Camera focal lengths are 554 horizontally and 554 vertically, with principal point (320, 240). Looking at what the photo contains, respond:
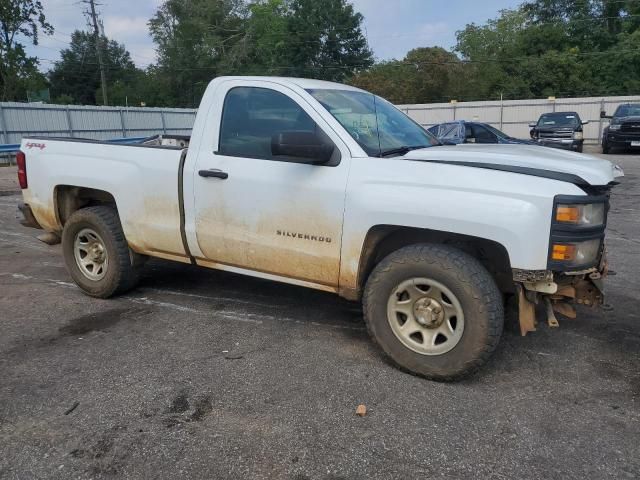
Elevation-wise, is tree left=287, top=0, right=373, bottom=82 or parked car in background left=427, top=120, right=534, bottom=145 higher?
tree left=287, top=0, right=373, bottom=82

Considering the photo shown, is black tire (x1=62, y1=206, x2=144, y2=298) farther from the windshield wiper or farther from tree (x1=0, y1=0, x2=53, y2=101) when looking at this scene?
tree (x1=0, y1=0, x2=53, y2=101)

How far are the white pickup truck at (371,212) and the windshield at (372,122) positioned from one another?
0.02 m

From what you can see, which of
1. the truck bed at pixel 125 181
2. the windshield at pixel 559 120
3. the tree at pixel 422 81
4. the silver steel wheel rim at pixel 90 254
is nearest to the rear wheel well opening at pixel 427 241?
the truck bed at pixel 125 181

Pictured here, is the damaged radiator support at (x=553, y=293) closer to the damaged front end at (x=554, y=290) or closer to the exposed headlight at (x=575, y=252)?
the damaged front end at (x=554, y=290)

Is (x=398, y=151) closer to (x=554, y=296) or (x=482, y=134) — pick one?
(x=554, y=296)

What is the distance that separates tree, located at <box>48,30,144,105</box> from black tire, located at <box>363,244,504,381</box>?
7138 centimetres

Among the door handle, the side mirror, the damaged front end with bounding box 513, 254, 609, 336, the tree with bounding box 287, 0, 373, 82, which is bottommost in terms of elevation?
the damaged front end with bounding box 513, 254, 609, 336

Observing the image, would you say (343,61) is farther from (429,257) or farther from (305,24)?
(429,257)

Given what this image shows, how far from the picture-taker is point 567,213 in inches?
124

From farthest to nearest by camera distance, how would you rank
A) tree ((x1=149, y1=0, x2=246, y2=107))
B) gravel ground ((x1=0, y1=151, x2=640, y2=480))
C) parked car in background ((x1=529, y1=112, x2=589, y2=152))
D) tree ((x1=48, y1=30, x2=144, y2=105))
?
tree ((x1=48, y1=30, x2=144, y2=105)) < tree ((x1=149, y1=0, x2=246, y2=107)) < parked car in background ((x1=529, y1=112, x2=589, y2=152)) < gravel ground ((x1=0, y1=151, x2=640, y2=480))

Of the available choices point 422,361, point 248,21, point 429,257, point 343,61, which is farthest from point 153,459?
point 248,21

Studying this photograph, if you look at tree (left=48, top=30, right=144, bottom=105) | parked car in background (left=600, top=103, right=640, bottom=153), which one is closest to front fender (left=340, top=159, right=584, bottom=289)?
parked car in background (left=600, top=103, right=640, bottom=153)

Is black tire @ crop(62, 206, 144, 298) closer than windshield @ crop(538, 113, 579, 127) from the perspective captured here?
Yes

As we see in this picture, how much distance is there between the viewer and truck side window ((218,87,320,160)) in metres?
4.01
